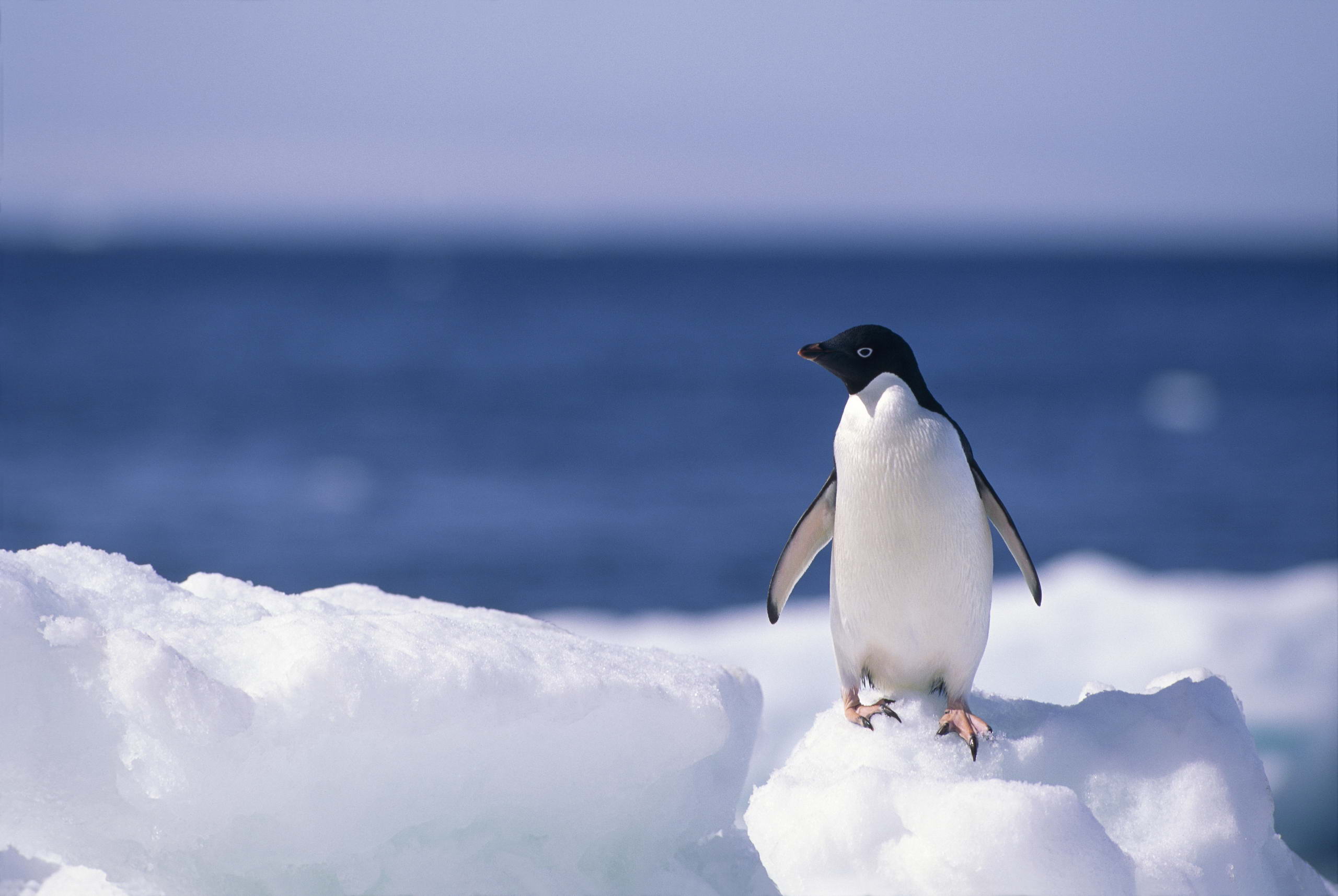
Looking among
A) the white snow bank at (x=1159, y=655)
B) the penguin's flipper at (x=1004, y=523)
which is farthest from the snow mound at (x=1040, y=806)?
the white snow bank at (x=1159, y=655)

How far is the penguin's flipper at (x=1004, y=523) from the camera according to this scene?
2.96 meters

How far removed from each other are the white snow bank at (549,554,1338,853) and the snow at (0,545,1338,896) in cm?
190

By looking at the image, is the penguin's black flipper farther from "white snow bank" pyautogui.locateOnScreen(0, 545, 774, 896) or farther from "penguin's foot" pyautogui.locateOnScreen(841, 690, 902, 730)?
"white snow bank" pyautogui.locateOnScreen(0, 545, 774, 896)

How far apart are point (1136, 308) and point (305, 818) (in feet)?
189

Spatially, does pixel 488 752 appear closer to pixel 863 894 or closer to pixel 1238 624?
pixel 863 894

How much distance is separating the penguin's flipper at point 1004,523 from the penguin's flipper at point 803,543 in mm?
361

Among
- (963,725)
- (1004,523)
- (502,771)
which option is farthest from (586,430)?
(502,771)

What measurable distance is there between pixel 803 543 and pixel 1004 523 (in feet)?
1.71

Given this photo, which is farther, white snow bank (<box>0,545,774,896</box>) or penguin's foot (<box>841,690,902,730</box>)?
penguin's foot (<box>841,690,902,730</box>)

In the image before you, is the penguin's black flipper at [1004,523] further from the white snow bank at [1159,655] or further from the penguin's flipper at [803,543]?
the white snow bank at [1159,655]

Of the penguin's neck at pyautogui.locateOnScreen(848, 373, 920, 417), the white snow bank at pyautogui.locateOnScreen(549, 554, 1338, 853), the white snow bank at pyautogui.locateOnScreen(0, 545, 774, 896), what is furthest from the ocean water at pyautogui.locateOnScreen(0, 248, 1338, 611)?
the white snow bank at pyautogui.locateOnScreen(0, 545, 774, 896)

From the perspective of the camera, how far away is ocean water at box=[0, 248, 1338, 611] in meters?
15.3

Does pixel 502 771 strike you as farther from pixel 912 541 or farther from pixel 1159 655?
pixel 1159 655

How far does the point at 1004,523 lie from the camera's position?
3.00m
